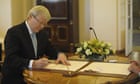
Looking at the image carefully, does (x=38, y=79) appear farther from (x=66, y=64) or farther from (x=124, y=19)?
(x=124, y=19)

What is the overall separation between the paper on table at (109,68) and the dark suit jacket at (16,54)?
1.72 feet

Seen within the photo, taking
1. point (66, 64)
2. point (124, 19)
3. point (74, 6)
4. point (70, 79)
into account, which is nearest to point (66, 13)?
point (74, 6)

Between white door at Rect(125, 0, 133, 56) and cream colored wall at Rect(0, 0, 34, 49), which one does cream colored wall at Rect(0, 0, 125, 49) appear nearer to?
cream colored wall at Rect(0, 0, 34, 49)

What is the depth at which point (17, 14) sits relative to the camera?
7715 millimetres

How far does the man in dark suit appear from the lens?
7.59ft

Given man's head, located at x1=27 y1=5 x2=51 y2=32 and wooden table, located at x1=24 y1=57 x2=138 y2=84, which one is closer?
wooden table, located at x1=24 y1=57 x2=138 y2=84

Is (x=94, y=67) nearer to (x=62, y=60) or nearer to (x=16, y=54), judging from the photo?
(x=62, y=60)

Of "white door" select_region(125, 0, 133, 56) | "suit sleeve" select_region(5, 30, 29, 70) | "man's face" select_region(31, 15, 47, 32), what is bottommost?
"white door" select_region(125, 0, 133, 56)

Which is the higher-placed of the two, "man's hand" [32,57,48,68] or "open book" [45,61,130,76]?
"man's hand" [32,57,48,68]

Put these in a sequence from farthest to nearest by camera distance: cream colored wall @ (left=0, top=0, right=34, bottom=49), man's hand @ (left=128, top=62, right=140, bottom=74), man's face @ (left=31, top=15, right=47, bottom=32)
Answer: cream colored wall @ (left=0, top=0, right=34, bottom=49) < man's face @ (left=31, top=15, right=47, bottom=32) < man's hand @ (left=128, top=62, right=140, bottom=74)

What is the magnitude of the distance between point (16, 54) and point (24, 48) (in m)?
0.12

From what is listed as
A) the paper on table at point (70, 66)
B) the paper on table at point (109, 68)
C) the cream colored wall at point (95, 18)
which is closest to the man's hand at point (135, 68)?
the paper on table at point (109, 68)

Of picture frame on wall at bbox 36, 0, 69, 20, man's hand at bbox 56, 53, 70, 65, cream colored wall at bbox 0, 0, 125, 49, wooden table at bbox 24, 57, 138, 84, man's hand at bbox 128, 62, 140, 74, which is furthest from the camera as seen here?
picture frame on wall at bbox 36, 0, 69, 20

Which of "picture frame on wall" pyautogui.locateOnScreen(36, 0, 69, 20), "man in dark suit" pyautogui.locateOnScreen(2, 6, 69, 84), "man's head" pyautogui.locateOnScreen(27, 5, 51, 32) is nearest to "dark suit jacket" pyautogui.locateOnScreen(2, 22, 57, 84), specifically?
"man in dark suit" pyautogui.locateOnScreen(2, 6, 69, 84)
